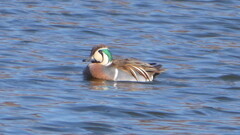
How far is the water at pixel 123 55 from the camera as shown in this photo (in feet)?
33.4

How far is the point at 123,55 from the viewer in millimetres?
15648

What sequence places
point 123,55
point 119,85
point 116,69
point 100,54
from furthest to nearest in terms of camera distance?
point 123,55 < point 100,54 < point 116,69 < point 119,85

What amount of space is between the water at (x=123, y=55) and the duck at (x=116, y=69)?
7.8 inches

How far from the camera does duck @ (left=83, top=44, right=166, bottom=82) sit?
44.3 feet

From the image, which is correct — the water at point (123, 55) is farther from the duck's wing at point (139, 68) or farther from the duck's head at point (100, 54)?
the duck's head at point (100, 54)

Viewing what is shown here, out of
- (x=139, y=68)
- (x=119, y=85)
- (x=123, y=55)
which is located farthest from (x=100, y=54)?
(x=123, y=55)

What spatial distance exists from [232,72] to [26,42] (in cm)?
421

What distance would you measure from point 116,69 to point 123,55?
2.11m

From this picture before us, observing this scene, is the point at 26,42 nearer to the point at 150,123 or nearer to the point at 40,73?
the point at 40,73

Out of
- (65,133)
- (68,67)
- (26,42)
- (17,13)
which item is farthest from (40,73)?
(17,13)

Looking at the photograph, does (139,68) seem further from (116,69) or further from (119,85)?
(119,85)

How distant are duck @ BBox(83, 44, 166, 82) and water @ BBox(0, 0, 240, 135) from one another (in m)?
0.20

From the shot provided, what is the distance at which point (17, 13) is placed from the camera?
18.9 meters

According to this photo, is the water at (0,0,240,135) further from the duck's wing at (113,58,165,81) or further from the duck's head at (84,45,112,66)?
the duck's head at (84,45,112,66)
